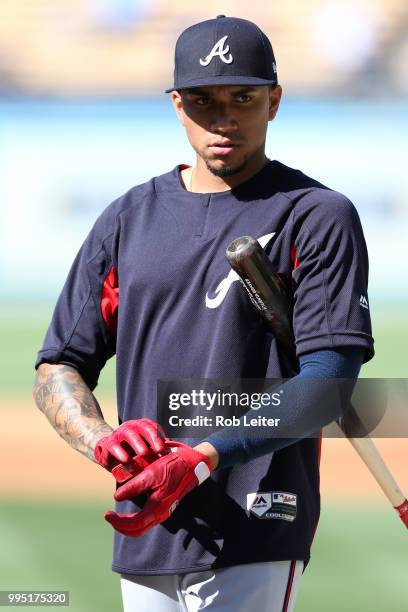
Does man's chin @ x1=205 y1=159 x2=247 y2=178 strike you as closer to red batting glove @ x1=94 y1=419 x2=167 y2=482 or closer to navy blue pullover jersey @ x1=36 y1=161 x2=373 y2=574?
navy blue pullover jersey @ x1=36 y1=161 x2=373 y2=574

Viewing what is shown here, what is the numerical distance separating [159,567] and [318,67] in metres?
14.3

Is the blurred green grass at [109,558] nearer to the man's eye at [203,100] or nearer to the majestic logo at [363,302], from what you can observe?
the majestic logo at [363,302]

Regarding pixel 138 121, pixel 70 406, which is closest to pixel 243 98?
pixel 70 406

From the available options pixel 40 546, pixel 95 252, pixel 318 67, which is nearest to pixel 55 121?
pixel 318 67

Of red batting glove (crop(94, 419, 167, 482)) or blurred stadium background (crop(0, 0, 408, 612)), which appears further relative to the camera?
blurred stadium background (crop(0, 0, 408, 612))

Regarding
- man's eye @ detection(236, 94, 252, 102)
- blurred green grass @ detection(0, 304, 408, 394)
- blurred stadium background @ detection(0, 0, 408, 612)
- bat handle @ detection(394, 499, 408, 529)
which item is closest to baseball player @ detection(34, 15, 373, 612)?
man's eye @ detection(236, 94, 252, 102)

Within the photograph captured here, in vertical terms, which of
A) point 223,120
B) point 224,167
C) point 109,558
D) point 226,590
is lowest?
point 109,558

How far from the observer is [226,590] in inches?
106

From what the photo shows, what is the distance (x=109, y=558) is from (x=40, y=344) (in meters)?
7.08

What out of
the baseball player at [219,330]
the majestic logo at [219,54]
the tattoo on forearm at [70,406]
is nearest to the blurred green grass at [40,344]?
the tattoo on forearm at [70,406]

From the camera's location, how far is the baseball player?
269 centimetres

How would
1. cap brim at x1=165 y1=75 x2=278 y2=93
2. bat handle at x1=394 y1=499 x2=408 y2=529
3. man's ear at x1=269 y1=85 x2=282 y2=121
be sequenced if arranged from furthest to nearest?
bat handle at x1=394 y1=499 x2=408 y2=529 < man's ear at x1=269 y1=85 x2=282 y2=121 < cap brim at x1=165 y1=75 x2=278 y2=93

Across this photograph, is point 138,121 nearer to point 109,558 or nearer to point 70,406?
point 109,558

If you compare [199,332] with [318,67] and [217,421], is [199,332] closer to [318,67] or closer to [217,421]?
[217,421]
